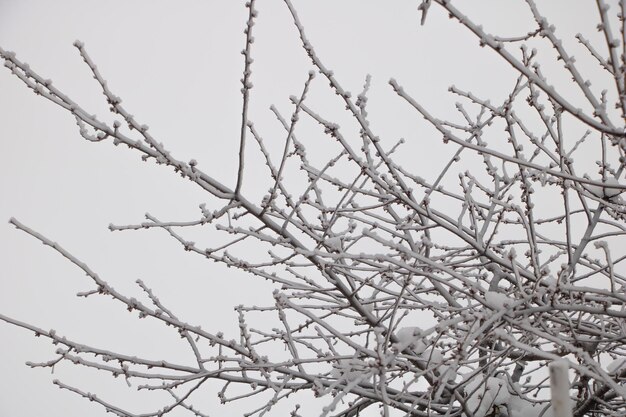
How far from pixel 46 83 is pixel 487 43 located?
1.48m

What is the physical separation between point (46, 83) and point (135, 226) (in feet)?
2.38

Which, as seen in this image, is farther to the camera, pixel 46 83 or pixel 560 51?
pixel 46 83

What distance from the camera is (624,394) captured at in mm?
1887

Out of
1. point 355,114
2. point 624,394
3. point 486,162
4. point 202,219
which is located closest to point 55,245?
point 202,219

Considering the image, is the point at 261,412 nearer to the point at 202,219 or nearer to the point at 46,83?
the point at 202,219

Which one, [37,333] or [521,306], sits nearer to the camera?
[521,306]

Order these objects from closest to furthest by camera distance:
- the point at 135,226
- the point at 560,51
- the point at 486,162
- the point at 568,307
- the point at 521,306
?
the point at 560,51
the point at 568,307
the point at 521,306
the point at 135,226
the point at 486,162

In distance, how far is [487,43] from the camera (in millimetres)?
1800

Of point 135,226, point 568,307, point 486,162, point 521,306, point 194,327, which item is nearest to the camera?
point 568,307

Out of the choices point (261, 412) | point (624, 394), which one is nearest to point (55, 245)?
point (261, 412)

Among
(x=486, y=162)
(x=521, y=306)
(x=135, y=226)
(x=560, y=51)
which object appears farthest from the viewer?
(x=486, y=162)

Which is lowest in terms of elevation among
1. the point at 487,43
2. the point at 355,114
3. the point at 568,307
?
the point at 568,307

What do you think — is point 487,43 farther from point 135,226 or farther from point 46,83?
point 135,226

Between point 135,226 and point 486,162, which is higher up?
point 486,162
